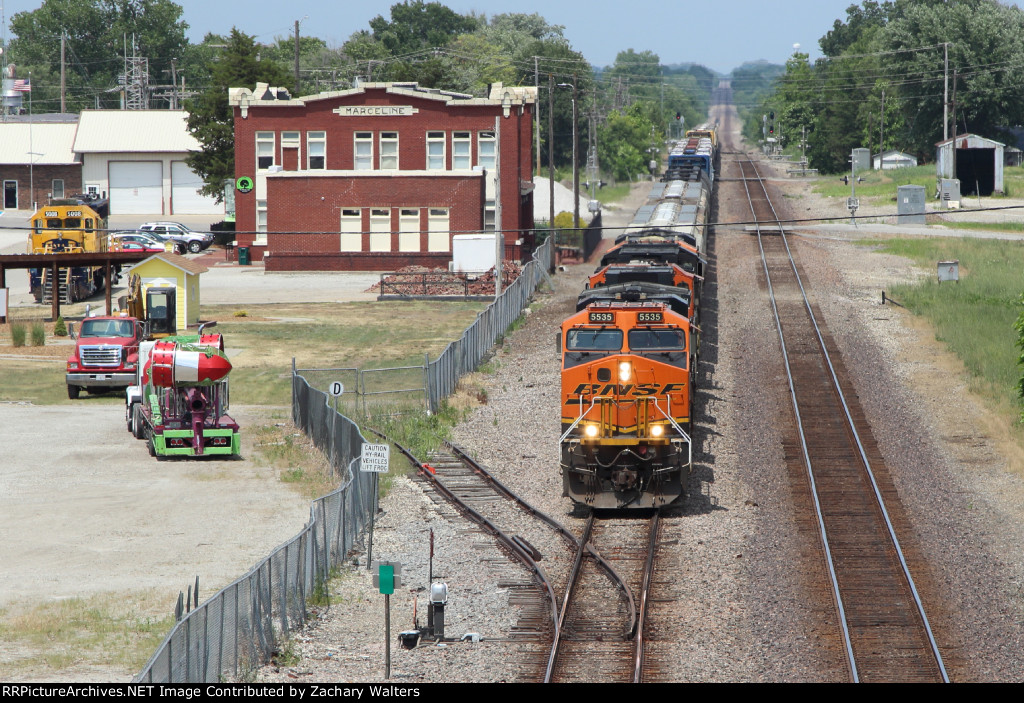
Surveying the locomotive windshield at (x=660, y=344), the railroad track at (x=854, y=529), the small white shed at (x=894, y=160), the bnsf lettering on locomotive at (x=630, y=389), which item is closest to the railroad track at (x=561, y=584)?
the bnsf lettering on locomotive at (x=630, y=389)

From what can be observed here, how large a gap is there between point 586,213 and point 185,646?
244 feet

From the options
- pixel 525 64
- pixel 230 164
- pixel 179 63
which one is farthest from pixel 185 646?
pixel 179 63

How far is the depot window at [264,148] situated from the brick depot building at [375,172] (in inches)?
2.3

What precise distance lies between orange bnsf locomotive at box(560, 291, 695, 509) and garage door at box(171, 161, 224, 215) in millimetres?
80182

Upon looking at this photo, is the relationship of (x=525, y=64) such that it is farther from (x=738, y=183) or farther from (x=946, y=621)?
(x=946, y=621)

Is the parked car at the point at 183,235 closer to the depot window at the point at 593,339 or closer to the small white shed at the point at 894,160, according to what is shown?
the depot window at the point at 593,339

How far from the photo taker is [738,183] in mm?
98000

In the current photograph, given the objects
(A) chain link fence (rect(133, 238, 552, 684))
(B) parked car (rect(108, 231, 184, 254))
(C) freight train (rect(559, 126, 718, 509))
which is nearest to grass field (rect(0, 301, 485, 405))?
(A) chain link fence (rect(133, 238, 552, 684))

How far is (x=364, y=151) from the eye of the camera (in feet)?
230

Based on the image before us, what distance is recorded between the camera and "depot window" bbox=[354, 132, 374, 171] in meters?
69.8

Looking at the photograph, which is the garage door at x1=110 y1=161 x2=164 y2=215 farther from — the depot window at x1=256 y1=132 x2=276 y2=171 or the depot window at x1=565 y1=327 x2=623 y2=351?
the depot window at x1=565 y1=327 x2=623 y2=351

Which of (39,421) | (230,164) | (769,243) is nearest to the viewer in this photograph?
(39,421)

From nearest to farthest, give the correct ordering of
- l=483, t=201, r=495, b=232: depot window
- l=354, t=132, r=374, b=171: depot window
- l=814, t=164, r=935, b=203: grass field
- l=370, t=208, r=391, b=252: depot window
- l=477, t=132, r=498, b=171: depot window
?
l=370, t=208, r=391, b=252: depot window → l=483, t=201, r=495, b=232: depot window → l=477, t=132, r=498, b=171: depot window → l=354, t=132, r=374, b=171: depot window → l=814, t=164, r=935, b=203: grass field

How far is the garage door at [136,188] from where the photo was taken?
99.3 m
